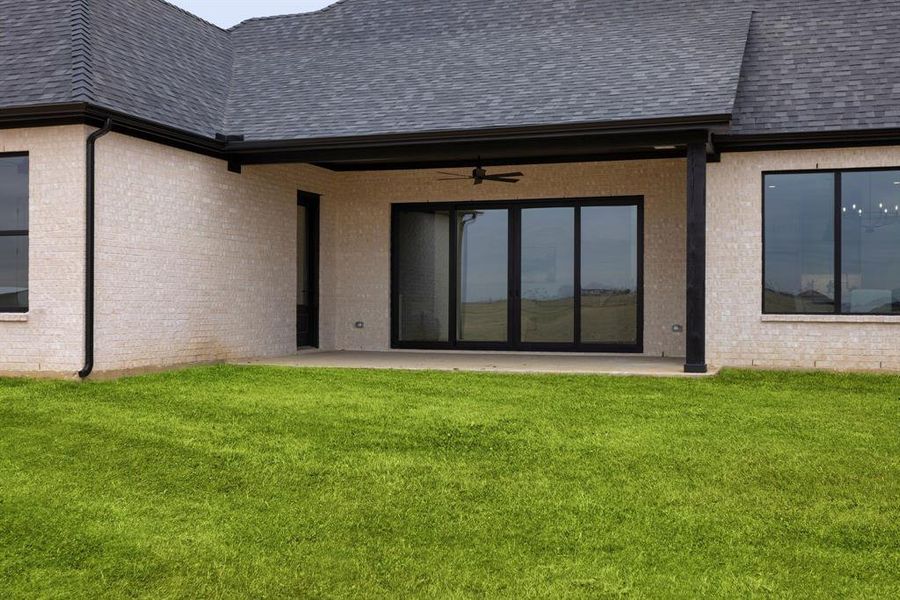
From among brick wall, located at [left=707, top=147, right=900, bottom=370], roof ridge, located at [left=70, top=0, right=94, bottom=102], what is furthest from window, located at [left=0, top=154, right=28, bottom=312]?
brick wall, located at [left=707, top=147, right=900, bottom=370]

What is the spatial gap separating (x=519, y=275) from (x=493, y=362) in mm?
2139

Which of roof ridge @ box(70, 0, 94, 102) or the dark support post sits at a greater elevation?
roof ridge @ box(70, 0, 94, 102)

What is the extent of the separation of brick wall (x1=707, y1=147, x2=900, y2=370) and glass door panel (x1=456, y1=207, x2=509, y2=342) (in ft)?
11.7

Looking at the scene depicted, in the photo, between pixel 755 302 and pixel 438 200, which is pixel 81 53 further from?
pixel 755 302

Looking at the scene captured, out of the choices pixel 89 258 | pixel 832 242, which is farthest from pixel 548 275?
pixel 89 258

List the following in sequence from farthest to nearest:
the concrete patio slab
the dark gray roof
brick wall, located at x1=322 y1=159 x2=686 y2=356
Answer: brick wall, located at x1=322 y1=159 x2=686 y2=356
the concrete patio slab
the dark gray roof

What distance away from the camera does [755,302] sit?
1118cm

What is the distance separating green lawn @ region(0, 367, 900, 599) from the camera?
4176 mm

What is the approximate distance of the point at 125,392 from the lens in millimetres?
8984

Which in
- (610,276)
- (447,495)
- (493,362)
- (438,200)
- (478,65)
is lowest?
(447,495)

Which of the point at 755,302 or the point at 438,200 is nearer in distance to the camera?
the point at 755,302

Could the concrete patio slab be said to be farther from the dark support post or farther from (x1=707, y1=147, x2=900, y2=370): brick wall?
(x1=707, y1=147, x2=900, y2=370): brick wall

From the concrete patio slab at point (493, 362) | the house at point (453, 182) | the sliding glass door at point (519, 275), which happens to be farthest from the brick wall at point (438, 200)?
the concrete patio slab at point (493, 362)

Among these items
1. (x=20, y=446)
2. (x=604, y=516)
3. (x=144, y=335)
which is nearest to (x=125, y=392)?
(x=144, y=335)
